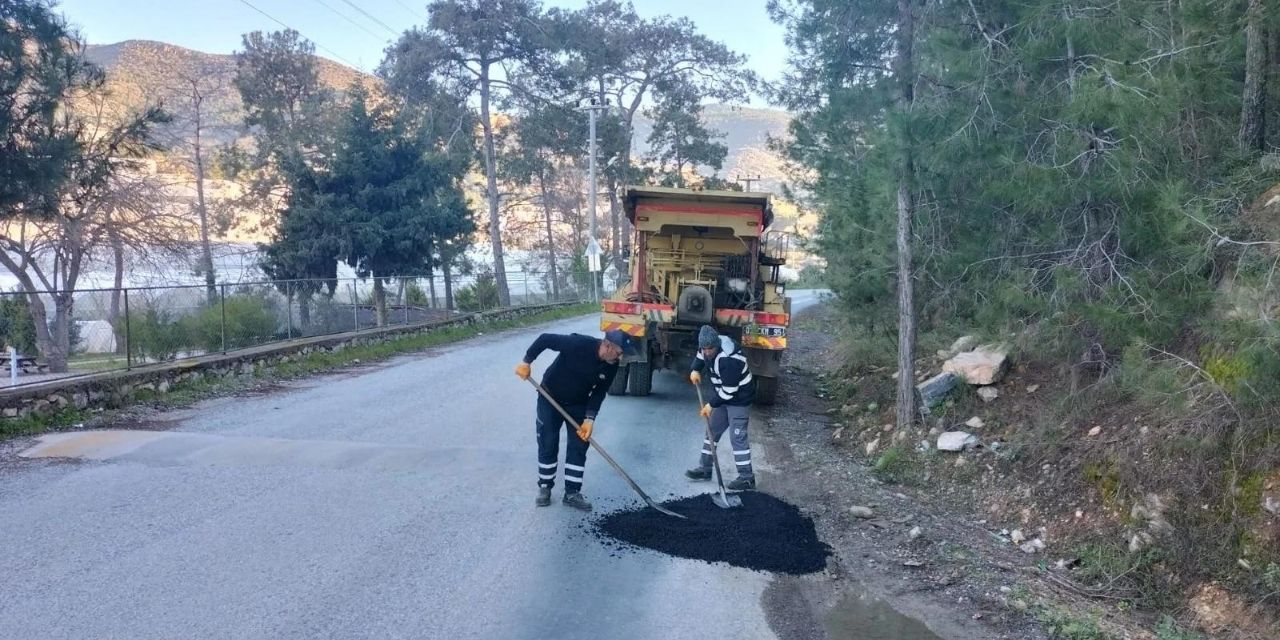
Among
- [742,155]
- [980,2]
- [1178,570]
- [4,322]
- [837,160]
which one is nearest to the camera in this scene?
[1178,570]

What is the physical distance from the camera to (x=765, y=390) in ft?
41.5

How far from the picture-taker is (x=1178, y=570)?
17.1ft

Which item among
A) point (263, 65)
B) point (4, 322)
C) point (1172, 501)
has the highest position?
point (263, 65)

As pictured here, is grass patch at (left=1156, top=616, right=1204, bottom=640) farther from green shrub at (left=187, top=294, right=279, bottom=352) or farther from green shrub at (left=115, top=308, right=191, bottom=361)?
green shrub at (left=187, top=294, right=279, bottom=352)

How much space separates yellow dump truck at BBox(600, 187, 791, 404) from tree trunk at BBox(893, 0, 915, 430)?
3.01 meters

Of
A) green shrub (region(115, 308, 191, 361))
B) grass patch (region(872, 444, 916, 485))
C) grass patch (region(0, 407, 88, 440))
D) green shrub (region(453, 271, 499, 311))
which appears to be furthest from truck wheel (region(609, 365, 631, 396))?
green shrub (region(453, 271, 499, 311))

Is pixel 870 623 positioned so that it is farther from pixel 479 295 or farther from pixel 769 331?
pixel 479 295

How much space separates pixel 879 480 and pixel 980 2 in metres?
4.50

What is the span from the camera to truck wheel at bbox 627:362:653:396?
12.9 m

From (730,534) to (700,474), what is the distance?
1662mm

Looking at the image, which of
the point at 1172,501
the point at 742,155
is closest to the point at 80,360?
the point at 1172,501

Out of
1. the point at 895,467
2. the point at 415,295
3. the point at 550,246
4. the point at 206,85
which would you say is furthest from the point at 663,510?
the point at 550,246

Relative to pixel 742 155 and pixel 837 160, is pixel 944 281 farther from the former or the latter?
pixel 742 155

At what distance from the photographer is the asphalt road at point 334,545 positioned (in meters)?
4.64
